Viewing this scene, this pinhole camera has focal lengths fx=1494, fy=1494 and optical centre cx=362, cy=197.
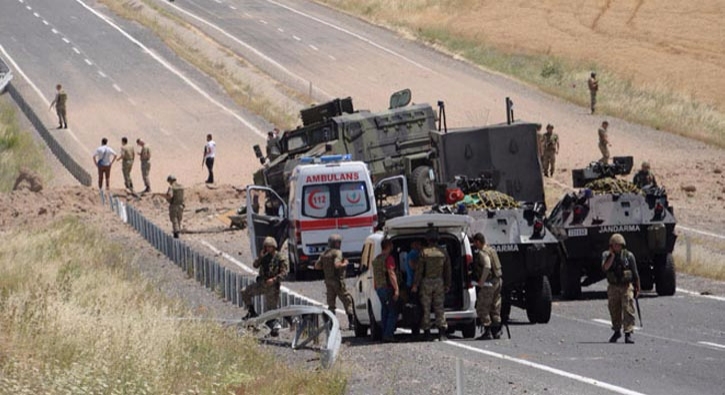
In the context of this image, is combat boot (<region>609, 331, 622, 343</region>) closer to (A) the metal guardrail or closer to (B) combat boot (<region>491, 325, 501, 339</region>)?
(B) combat boot (<region>491, 325, 501, 339</region>)

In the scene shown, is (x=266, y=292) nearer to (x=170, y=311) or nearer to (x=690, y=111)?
(x=170, y=311)

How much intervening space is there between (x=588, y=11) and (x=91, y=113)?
1439 inches

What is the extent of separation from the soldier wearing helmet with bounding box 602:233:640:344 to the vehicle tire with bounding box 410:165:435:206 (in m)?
17.6

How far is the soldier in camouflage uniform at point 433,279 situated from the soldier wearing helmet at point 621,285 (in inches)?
84.4

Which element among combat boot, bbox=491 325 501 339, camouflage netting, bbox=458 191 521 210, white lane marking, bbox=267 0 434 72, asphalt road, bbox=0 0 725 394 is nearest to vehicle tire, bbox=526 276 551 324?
asphalt road, bbox=0 0 725 394

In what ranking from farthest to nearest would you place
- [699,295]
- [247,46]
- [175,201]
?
1. [247,46]
2. [175,201]
3. [699,295]

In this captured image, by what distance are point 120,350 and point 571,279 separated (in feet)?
39.6

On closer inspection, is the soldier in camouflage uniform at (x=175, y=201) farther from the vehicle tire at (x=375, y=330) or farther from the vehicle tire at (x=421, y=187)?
the vehicle tire at (x=375, y=330)

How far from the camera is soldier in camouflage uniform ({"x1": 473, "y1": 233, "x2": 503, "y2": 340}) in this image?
1931 centimetres

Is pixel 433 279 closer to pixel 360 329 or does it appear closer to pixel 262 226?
pixel 360 329

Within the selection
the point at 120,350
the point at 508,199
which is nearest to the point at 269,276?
the point at 508,199

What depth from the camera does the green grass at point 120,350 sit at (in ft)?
41.3

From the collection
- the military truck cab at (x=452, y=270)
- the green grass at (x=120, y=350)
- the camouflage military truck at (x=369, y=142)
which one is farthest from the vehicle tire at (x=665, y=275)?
the camouflage military truck at (x=369, y=142)

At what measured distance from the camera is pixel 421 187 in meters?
37.2
